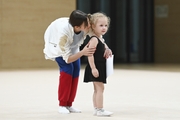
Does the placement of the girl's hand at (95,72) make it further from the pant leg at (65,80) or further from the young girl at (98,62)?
the pant leg at (65,80)

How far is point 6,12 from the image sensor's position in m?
15.0

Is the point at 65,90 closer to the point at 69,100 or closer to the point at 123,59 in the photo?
the point at 69,100

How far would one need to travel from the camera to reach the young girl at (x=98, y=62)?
15.2 feet

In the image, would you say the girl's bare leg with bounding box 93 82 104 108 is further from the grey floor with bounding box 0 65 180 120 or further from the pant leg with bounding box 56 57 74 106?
the pant leg with bounding box 56 57 74 106

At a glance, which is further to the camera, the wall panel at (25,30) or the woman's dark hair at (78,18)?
the wall panel at (25,30)

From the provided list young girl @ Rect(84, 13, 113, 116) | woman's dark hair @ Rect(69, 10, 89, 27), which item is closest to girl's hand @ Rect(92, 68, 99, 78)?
young girl @ Rect(84, 13, 113, 116)

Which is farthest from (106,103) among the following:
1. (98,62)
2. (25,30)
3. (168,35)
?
(168,35)

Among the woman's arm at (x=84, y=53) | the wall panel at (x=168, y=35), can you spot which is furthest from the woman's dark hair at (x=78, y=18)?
the wall panel at (x=168, y=35)

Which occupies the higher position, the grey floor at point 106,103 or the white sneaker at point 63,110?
the white sneaker at point 63,110

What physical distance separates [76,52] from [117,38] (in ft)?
52.1

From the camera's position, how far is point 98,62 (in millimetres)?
4711

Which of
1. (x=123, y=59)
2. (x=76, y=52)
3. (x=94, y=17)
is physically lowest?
(x=123, y=59)

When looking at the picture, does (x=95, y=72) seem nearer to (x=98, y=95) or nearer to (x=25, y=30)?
(x=98, y=95)

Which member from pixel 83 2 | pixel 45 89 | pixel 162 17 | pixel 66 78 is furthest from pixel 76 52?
pixel 162 17
